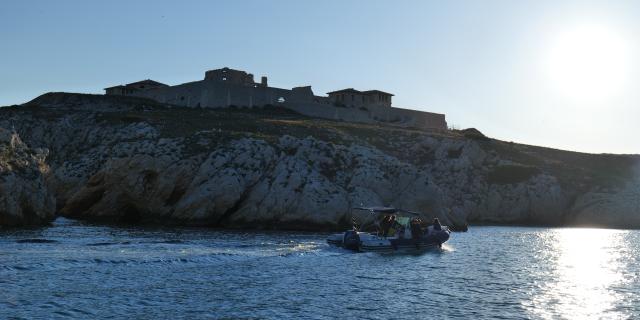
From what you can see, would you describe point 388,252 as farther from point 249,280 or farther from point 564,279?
point 249,280

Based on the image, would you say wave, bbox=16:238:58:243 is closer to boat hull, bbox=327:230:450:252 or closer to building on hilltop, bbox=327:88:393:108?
boat hull, bbox=327:230:450:252

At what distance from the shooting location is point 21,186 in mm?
60375

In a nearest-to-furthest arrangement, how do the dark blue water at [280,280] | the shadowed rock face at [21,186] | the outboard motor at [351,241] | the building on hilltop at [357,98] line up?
1. the dark blue water at [280,280]
2. the outboard motor at [351,241]
3. the shadowed rock face at [21,186]
4. the building on hilltop at [357,98]

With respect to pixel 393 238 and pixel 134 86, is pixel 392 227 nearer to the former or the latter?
pixel 393 238

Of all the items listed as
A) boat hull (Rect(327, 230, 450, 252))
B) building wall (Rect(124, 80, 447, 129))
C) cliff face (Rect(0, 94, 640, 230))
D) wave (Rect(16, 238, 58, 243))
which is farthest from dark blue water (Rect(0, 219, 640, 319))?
building wall (Rect(124, 80, 447, 129))

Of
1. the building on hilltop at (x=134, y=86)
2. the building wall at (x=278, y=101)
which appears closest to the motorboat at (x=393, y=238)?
the building wall at (x=278, y=101)

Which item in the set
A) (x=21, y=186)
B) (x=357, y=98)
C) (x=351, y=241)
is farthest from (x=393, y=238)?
(x=357, y=98)

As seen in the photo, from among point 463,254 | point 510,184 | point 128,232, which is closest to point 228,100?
point 510,184

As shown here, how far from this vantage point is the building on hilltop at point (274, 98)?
119250 mm

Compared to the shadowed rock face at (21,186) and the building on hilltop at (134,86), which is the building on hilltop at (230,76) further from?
the shadowed rock face at (21,186)

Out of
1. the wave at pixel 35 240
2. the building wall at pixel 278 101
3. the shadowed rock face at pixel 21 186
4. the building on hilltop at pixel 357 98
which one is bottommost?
the wave at pixel 35 240

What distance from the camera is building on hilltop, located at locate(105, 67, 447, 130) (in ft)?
391

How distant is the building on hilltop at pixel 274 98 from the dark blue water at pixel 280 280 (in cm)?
6277

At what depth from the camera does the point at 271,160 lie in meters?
77.2
